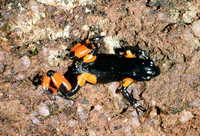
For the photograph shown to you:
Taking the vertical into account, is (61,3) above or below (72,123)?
above

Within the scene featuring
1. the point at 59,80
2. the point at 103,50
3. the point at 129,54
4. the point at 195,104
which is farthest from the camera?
the point at 103,50

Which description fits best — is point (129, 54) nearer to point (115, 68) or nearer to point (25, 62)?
point (115, 68)

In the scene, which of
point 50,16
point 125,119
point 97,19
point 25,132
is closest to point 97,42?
point 97,19

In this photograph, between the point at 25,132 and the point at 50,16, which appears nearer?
the point at 25,132

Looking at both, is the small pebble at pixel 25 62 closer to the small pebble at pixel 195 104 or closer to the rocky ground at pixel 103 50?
the rocky ground at pixel 103 50

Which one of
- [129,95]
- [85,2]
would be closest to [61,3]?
[85,2]

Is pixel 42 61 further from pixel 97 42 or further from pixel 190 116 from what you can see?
pixel 190 116
